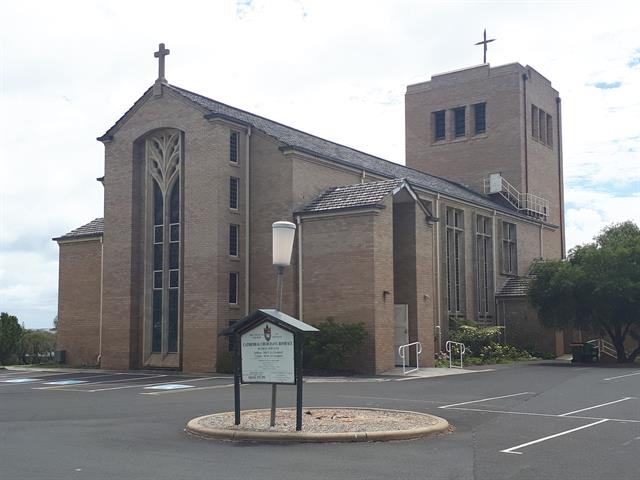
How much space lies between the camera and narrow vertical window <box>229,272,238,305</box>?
30.1 meters

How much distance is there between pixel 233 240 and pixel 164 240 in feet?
10.1

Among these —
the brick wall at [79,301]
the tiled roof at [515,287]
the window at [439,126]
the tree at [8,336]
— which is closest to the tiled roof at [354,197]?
the brick wall at [79,301]

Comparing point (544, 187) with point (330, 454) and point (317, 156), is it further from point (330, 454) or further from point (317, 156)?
point (330, 454)

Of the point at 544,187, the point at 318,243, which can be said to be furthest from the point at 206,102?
the point at 544,187

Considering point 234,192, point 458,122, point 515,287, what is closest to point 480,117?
point 458,122

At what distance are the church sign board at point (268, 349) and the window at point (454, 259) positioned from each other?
2491 cm

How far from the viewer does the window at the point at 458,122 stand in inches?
1989

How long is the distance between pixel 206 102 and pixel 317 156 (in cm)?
543

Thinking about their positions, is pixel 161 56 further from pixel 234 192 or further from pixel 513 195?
pixel 513 195

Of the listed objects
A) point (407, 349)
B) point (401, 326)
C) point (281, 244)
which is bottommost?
point (407, 349)

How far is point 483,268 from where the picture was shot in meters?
40.8

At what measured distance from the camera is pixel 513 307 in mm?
40969

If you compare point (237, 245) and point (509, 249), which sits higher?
point (509, 249)

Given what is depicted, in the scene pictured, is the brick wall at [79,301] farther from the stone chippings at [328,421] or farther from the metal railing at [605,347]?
the metal railing at [605,347]
